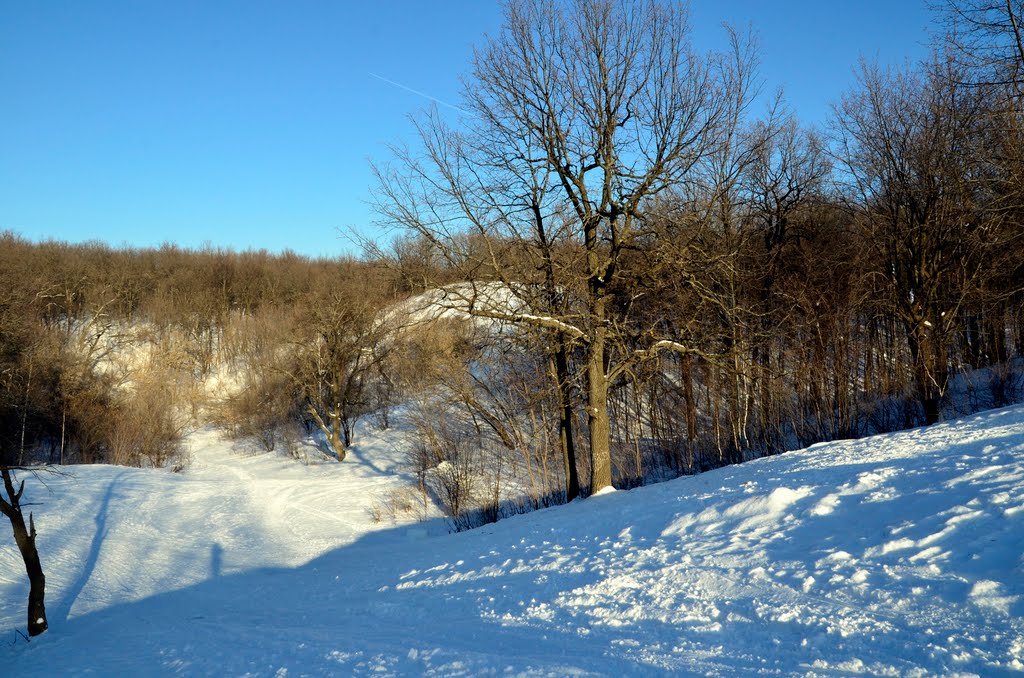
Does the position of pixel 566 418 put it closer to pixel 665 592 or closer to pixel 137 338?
pixel 665 592

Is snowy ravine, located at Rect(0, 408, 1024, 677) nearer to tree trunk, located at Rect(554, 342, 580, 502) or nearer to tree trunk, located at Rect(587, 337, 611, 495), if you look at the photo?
tree trunk, located at Rect(587, 337, 611, 495)

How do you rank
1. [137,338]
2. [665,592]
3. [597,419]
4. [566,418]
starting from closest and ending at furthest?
[665,592] < [597,419] < [566,418] < [137,338]

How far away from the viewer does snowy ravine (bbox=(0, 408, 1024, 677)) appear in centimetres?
482

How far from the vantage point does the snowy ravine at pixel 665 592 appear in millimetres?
4824

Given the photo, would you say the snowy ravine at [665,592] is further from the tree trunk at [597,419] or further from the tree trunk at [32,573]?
the tree trunk at [597,419]

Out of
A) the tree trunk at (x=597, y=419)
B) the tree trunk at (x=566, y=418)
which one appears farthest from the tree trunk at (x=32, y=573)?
the tree trunk at (x=597, y=419)

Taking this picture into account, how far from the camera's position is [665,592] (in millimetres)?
6363

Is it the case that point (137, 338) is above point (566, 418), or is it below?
above

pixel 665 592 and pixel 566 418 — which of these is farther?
pixel 566 418

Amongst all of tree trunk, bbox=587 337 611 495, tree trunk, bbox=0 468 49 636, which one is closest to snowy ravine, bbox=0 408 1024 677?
tree trunk, bbox=0 468 49 636

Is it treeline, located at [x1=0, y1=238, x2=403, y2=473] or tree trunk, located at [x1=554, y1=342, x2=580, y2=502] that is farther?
treeline, located at [x1=0, y1=238, x2=403, y2=473]

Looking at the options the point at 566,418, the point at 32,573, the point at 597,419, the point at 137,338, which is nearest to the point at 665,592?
the point at 597,419

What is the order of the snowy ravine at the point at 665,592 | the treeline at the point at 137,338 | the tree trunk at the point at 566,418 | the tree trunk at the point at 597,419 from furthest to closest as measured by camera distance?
the treeline at the point at 137,338
the tree trunk at the point at 566,418
the tree trunk at the point at 597,419
the snowy ravine at the point at 665,592

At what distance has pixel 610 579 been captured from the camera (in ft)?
23.2
